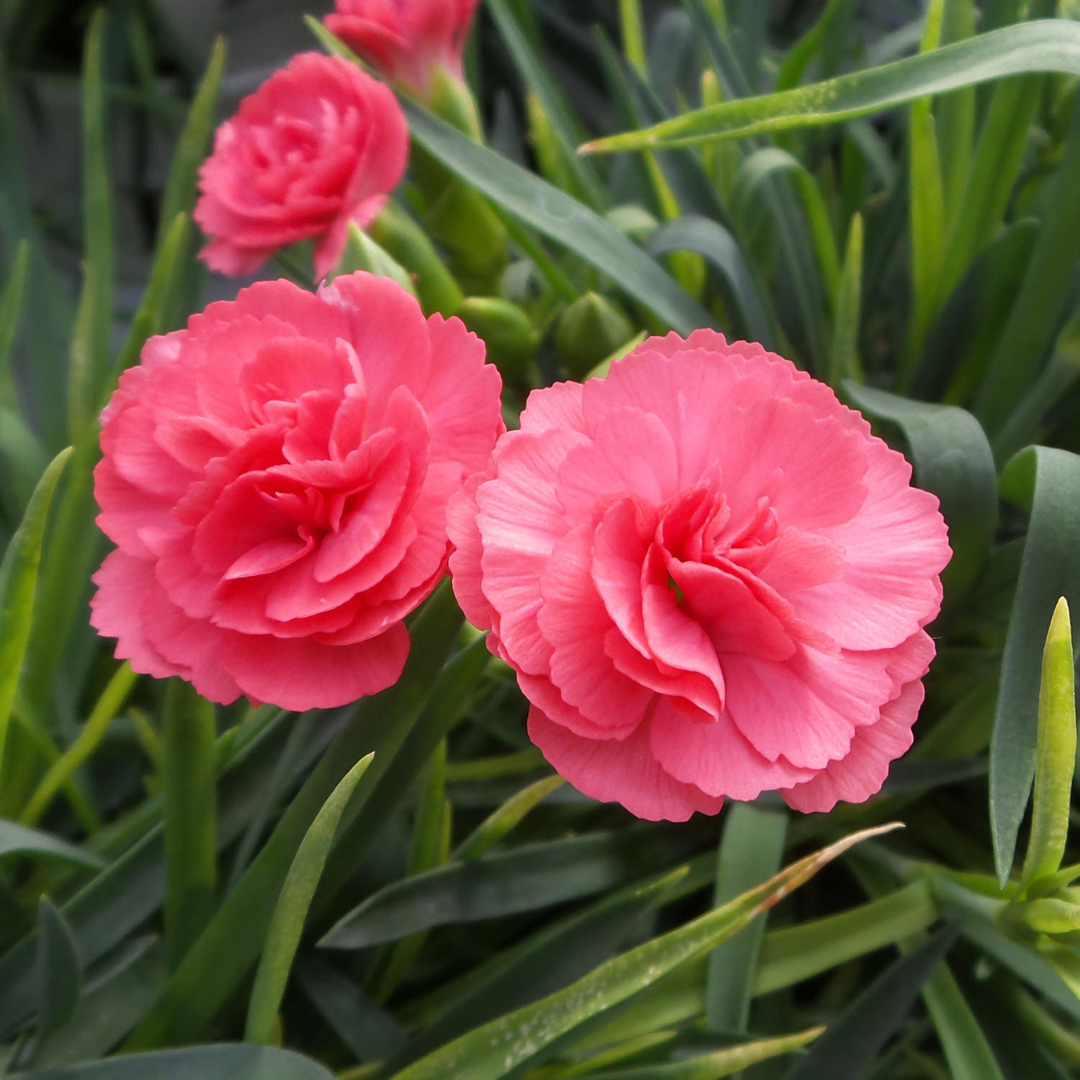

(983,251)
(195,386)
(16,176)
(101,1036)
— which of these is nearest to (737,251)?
(983,251)

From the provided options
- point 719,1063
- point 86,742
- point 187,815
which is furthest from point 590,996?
point 86,742

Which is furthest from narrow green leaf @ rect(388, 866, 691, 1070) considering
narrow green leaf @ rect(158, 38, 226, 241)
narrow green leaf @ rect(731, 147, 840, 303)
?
narrow green leaf @ rect(158, 38, 226, 241)

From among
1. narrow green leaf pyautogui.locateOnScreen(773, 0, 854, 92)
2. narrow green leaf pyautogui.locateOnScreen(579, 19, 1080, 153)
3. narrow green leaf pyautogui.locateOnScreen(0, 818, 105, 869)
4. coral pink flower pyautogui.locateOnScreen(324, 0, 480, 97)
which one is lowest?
narrow green leaf pyautogui.locateOnScreen(0, 818, 105, 869)

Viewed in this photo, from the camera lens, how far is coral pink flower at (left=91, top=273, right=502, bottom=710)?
0.88 feet

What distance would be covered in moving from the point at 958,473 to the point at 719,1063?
25cm

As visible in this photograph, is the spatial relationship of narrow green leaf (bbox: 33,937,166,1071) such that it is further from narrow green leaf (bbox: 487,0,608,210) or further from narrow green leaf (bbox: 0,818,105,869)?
narrow green leaf (bbox: 487,0,608,210)

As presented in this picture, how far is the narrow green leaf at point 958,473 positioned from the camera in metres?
0.38

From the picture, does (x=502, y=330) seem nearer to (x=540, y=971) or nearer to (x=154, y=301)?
(x=154, y=301)

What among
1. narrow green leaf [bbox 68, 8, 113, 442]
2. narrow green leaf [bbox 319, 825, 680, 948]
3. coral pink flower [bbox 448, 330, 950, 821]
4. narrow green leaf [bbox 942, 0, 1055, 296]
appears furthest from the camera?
narrow green leaf [bbox 68, 8, 113, 442]

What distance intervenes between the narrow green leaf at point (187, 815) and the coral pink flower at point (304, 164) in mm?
219

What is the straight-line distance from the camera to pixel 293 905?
284mm

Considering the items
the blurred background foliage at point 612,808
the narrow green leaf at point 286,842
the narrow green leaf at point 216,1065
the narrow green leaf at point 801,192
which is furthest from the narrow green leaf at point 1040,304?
the narrow green leaf at point 216,1065

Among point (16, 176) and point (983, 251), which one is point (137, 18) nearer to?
point (16, 176)

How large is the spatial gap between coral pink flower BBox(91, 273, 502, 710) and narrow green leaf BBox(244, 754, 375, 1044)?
0.10 feet
